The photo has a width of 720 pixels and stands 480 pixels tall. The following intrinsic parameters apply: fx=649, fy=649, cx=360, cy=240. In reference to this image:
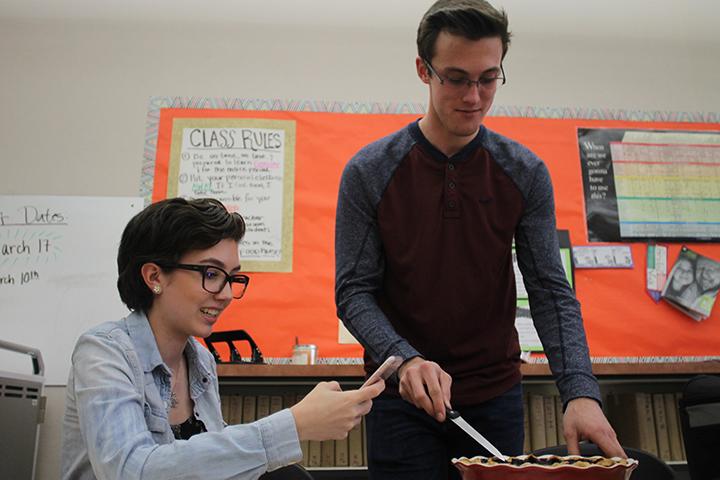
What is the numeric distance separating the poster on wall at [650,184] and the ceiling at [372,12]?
0.54m

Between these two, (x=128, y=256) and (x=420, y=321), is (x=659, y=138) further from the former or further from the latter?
(x=128, y=256)

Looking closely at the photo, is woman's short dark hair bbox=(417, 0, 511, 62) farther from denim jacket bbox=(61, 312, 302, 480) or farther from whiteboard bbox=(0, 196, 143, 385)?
whiteboard bbox=(0, 196, 143, 385)

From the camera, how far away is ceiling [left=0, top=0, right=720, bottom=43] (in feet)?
9.61

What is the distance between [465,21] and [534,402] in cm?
175

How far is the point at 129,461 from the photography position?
93 cm

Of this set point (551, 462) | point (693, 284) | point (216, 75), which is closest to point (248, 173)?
point (216, 75)

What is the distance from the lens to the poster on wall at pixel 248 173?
2.78 metres

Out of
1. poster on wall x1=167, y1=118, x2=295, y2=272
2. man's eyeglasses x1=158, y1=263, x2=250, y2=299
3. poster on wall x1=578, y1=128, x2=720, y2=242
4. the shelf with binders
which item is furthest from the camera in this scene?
poster on wall x1=578, y1=128, x2=720, y2=242

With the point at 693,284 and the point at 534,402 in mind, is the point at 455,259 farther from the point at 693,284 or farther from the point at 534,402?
the point at 693,284

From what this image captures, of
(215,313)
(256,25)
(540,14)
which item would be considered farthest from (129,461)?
(540,14)

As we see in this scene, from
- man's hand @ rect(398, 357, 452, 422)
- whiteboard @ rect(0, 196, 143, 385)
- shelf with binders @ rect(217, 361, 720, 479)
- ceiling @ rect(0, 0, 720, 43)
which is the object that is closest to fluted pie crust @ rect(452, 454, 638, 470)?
man's hand @ rect(398, 357, 452, 422)

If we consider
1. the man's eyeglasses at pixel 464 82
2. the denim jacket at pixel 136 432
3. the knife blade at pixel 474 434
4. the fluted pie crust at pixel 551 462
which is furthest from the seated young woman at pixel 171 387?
the man's eyeglasses at pixel 464 82

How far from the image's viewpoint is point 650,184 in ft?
9.75

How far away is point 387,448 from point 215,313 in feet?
1.38
